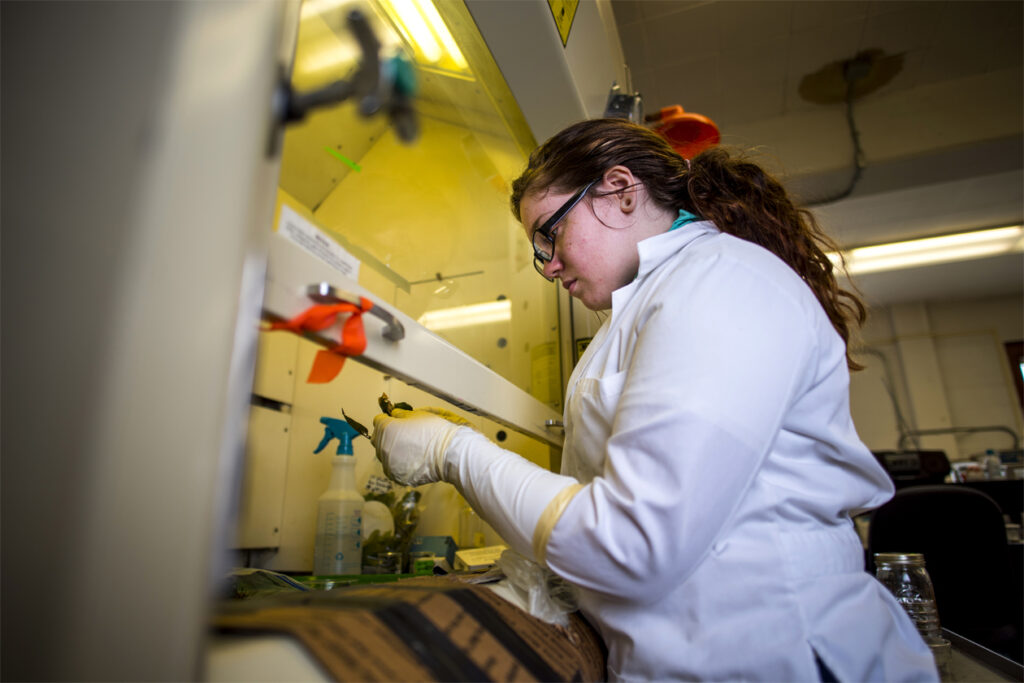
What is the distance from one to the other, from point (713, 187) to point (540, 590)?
667mm

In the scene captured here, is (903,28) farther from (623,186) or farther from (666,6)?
(623,186)

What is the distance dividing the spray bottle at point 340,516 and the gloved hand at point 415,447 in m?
0.35

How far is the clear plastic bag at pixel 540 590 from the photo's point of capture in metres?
0.66

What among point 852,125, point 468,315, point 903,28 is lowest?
point 468,315

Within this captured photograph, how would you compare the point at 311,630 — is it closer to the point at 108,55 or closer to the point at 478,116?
the point at 108,55

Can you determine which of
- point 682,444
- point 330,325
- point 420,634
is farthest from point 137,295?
point 682,444

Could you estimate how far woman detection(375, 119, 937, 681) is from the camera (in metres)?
0.53

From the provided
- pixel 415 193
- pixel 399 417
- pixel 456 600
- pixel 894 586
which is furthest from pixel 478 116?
pixel 894 586

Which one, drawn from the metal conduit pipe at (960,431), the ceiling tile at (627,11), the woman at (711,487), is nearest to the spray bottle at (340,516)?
the woman at (711,487)

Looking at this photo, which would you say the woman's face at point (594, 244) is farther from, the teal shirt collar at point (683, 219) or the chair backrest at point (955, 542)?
the chair backrest at point (955, 542)

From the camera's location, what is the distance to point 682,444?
20.4 inches

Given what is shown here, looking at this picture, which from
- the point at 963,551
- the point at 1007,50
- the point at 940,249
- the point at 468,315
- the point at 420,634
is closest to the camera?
the point at 420,634

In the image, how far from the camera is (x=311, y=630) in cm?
38

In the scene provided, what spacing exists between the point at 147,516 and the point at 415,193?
91cm
